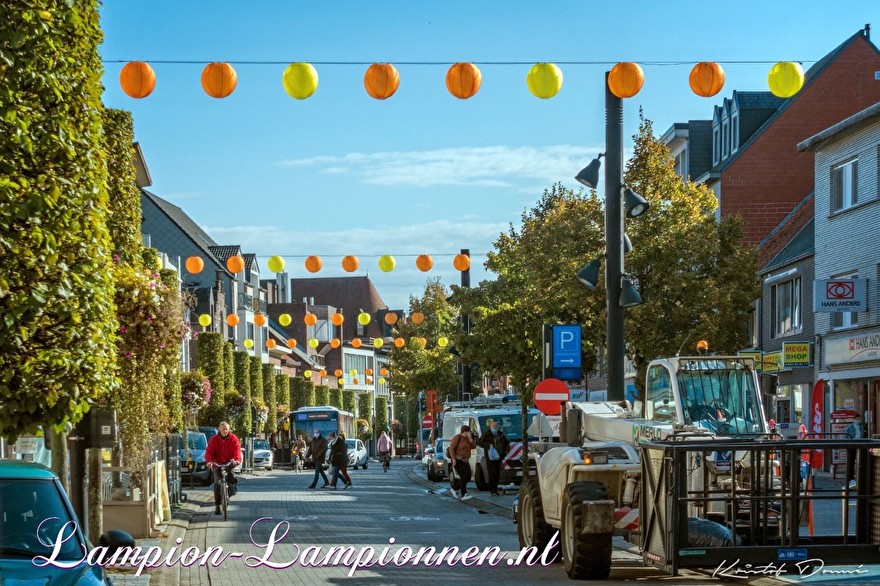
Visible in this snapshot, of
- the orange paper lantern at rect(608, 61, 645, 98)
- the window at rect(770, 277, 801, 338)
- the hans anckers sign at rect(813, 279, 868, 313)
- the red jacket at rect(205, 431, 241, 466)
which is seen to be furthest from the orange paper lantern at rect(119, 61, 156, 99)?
the window at rect(770, 277, 801, 338)

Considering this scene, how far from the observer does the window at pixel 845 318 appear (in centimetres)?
3897

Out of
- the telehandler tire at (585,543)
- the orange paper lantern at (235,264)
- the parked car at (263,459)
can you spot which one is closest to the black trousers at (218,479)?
the orange paper lantern at (235,264)

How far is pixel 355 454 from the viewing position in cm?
7119

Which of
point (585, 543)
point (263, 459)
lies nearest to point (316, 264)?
point (585, 543)

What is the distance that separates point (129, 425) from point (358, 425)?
100 m

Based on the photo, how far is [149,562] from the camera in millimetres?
17594

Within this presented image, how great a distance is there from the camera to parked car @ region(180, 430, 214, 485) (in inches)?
1739

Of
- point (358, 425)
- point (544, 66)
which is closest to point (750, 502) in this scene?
point (544, 66)

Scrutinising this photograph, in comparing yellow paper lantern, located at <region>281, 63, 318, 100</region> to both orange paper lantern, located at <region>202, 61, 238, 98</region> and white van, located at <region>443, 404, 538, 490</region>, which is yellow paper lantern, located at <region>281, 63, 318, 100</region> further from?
white van, located at <region>443, 404, 538, 490</region>

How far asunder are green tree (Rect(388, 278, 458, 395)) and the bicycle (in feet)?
155

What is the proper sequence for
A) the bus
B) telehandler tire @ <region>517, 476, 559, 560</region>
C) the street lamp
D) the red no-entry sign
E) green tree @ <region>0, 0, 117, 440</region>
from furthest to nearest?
1. the bus
2. the red no-entry sign
3. the street lamp
4. telehandler tire @ <region>517, 476, 559, 560</region>
5. green tree @ <region>0, 0, 117, 440</region>

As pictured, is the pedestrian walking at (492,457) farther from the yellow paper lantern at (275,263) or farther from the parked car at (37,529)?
the parked car at (37,529)

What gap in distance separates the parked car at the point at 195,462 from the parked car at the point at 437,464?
7.36 metres

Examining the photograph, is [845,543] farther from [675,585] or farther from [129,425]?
[129,425]
